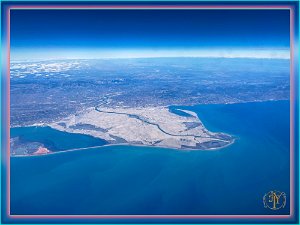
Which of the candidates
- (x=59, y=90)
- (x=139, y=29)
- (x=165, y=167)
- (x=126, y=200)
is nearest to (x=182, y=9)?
(x=139, y=29)

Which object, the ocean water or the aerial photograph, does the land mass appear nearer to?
the aerial photograph

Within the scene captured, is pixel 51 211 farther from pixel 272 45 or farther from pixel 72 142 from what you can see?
pixel 272 45

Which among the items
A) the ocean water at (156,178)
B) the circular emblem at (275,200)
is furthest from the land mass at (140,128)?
the circular emblem at (275,200)

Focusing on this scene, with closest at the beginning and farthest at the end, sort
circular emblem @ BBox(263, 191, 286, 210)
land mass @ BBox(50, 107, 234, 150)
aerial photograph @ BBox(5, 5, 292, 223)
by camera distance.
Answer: circular emblem @ BBox(263, 191, 286, 210), aerial photograph @ BBox(5, 5, 292, 223), land mass @ BBox(50, 107, 234, 150)

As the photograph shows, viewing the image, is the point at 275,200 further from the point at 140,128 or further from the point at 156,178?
the point at 140,128

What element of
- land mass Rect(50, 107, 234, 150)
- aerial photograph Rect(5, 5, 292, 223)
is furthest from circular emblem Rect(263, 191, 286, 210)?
land mass Rect(50, 107, 234, 150)

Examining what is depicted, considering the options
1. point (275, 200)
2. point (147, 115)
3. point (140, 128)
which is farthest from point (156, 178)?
point (275, 200)
